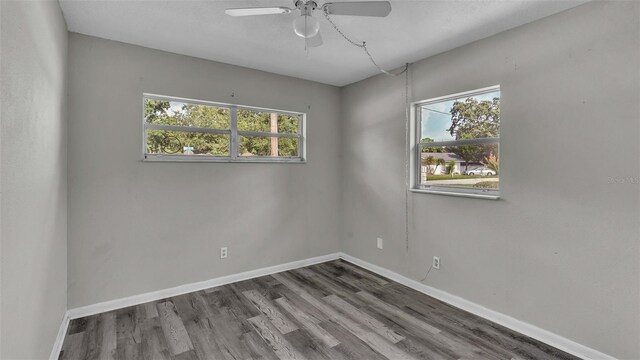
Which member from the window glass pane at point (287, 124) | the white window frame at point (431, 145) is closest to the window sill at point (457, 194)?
the white window frame at point (431, 145)

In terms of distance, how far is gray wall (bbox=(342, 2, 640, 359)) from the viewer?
1.95 m

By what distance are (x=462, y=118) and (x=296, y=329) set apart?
8.12ft

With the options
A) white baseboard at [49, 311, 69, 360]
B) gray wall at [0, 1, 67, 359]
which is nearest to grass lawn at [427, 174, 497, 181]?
gray wall at [0, 1, 67, 359]

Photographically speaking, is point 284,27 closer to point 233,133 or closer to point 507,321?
point 233,133

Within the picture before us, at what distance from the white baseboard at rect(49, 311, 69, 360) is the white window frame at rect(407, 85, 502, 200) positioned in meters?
3.26

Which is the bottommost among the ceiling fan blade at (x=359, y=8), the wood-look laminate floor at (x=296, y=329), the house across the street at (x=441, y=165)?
the wood-look laminate floor at (x=296, y=329)

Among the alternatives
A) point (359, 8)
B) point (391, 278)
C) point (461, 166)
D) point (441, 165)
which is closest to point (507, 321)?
point (391, 278)

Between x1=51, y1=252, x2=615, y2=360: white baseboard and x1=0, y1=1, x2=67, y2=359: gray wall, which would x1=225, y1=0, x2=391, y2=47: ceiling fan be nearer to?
x1=0, y1=1, x2=67, y2=359: gray wall

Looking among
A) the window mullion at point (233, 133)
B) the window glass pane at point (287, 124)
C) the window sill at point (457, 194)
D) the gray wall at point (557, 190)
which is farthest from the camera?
the window glass pane at point (287, 124)

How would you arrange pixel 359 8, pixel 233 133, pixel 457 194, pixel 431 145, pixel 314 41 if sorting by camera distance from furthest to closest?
pixel 233 133 → pixel 431 145 → pixel 457 194 → pixel 314 41 → pixel 359 8

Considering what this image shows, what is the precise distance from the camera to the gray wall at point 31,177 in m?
1.16

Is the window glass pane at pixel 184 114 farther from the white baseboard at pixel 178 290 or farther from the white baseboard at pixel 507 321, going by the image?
the white baseboard at pixel 507 321

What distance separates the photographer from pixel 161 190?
2.99 metres

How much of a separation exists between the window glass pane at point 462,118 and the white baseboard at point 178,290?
2.24 metres
